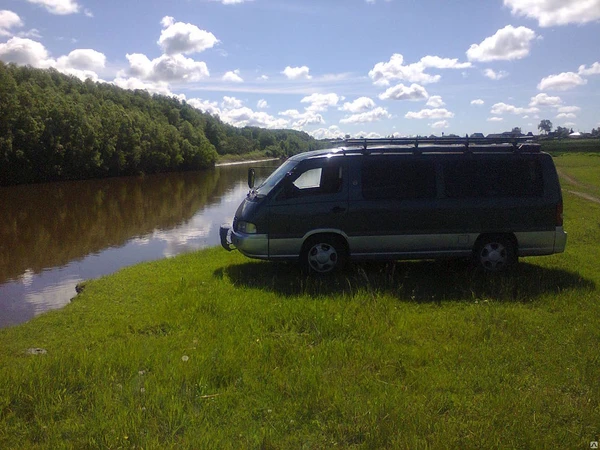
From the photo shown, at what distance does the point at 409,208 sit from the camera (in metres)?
8.62

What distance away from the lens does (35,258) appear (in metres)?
15.4

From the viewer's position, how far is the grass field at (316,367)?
3881 mm

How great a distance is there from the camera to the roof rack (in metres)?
8.85

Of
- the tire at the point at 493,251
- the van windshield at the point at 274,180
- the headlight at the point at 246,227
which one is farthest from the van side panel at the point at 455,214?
the headlight at the point at 246,227

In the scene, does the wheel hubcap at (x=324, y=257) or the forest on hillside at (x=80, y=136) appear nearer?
the wheel hubcap at (x=324, y=257)

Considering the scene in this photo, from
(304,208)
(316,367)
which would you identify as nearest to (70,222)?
(304,208)

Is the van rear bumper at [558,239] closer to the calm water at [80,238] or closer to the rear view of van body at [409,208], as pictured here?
the rear view of van body at [409,208]

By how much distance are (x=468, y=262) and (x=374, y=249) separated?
1934 millimetres

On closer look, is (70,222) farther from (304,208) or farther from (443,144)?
(443,144)

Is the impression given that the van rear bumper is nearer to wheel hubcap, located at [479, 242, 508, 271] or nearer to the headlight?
wheel hubcap, located at [479, 242, 508, 271]

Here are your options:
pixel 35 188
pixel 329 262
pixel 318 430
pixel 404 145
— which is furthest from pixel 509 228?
pixel 35 188

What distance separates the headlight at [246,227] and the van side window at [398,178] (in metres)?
1.88

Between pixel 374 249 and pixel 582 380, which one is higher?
pixel 374 249

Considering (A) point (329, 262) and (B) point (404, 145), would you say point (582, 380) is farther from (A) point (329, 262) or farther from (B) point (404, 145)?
(B) point (404, 145)
